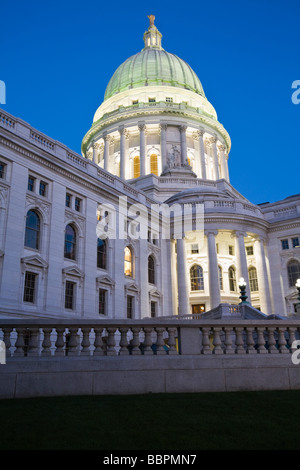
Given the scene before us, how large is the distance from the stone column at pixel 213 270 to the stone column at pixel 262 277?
5.93m

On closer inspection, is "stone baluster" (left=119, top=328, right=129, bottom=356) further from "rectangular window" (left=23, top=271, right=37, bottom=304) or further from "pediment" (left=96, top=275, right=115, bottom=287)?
"pediment" (left=96, top=275, right=115, bottom=287)

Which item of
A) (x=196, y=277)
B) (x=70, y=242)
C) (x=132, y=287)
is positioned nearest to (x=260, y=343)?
(x=70, y=242)

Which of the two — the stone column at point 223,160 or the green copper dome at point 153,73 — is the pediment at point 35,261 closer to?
the stone column at point 223,160

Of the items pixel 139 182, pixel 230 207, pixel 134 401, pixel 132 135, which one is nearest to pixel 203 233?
pixel 230 207

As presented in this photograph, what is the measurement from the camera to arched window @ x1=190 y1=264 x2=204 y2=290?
48875mm

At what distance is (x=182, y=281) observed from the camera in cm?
4456

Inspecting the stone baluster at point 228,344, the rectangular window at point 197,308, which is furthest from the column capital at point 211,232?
the stone baluster at point 228,344

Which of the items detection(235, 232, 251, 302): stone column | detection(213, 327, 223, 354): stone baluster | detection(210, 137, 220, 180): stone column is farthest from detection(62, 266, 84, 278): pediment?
detection(210, 137, 220, 180): stone column

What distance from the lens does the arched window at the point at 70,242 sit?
112ft

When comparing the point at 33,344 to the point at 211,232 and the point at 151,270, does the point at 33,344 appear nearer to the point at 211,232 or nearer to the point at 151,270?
the point at 151,270

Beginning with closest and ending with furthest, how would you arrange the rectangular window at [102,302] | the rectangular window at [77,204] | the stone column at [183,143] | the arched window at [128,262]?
the rectangular window at [102,302] → the rectangular window at [77,204] → the arched window at [128,262] → the stone column at [183,143]

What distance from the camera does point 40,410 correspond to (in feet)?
27.8
